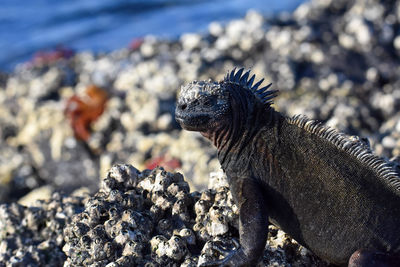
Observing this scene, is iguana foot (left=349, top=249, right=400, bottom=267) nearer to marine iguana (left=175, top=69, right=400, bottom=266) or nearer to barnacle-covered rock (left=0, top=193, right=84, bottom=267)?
marine iguana (left=175, top=69, right=400, bottom=266)

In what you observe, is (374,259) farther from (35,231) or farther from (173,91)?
(173,91)

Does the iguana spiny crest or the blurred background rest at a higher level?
the blurred background

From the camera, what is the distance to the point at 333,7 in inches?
483

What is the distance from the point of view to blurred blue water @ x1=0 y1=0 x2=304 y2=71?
18516mm

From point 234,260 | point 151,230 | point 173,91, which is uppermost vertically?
point 173,91

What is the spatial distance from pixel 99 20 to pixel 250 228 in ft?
61.0

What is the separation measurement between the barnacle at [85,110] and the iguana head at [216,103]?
6.03m

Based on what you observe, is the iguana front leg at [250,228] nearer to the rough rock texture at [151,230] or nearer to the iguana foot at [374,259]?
the rough rock texture at [151,230]

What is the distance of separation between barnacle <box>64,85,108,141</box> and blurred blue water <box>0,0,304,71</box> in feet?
27.8

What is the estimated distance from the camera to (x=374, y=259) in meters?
2.93

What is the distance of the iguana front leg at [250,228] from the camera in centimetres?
301

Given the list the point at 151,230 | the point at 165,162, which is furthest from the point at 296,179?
the point at 165,162

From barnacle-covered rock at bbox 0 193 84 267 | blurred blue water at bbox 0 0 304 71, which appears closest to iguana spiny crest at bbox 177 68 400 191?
barnacle-covered rock at bbox 0 193 84 267

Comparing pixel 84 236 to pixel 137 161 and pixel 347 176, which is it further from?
pixel 137 161
